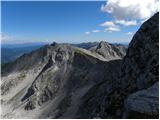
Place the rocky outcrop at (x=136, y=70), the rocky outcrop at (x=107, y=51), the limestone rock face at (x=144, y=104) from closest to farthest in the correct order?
the limestone rock face at (x=144, y=104) < the rocky outcrop at (x=136, y=70) < the rocky outcrop at (x=107, y=51)

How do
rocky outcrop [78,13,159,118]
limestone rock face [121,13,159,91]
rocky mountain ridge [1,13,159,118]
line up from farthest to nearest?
limestone rock face [121,13,159,91] < rocky outcrop [78,13,159,118] < rocky mountain ridge [1,13,159,118]

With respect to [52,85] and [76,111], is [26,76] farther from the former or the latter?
[76,111]

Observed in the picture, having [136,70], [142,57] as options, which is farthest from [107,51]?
[136,70]

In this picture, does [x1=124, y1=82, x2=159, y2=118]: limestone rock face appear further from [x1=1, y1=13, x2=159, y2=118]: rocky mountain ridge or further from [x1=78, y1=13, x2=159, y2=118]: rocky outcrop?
[x1=78, y1=13, x2=159, y2=118]: rocky outcrop

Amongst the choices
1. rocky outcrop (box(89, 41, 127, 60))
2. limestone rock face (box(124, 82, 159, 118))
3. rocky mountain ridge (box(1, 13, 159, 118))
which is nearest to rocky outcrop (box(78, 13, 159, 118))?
rocky mountain ridge (box(1, 13, 159, 118))

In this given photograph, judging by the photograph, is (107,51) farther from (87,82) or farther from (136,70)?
(136,70)

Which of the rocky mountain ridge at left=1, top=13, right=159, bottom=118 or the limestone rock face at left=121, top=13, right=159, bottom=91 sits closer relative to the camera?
the rocky mountain ridge at left=1, top=13, right=159, bottom=118

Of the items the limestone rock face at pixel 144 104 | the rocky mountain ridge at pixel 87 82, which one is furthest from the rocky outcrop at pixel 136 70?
the limestone rock face at pixel 144 104

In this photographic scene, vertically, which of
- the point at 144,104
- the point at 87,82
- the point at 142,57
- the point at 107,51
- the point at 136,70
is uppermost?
the point at 142,57

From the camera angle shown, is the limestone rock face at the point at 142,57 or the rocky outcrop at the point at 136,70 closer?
the rocky outcrop at the point at 136,70

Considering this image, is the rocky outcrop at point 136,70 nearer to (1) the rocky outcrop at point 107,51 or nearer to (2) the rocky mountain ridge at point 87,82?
(2) the rocky mountain ridge at point 87,82

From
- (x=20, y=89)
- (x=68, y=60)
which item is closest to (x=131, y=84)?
(x=68, y=60)
